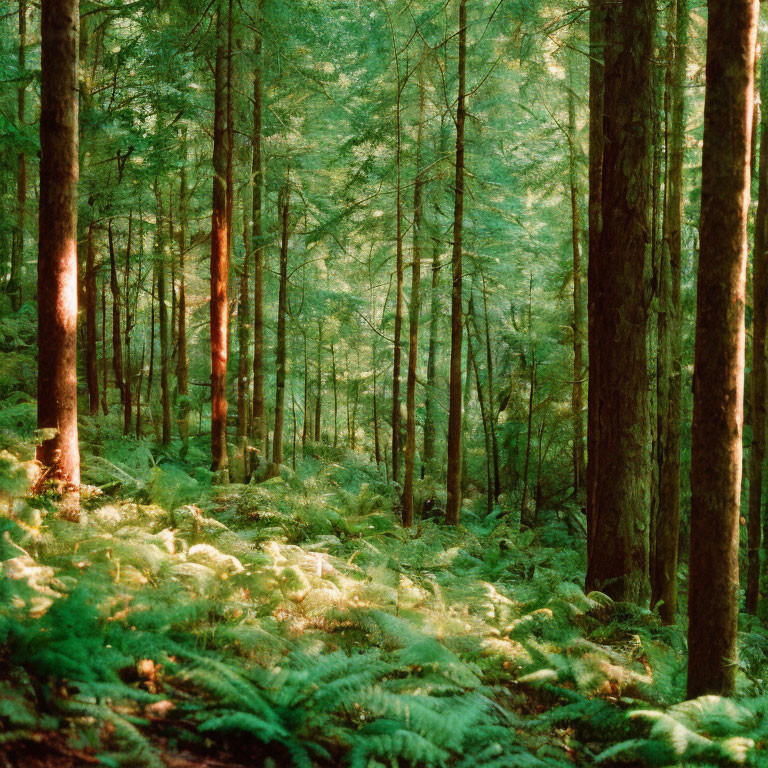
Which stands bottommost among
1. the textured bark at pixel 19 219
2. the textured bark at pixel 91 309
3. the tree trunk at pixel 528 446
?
the tree trunk at pixel 528 446

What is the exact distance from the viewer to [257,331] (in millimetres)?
14070

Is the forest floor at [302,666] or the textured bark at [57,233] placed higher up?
the textured bark at [57,233]

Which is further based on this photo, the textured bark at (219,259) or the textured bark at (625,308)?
the textured bark at (219,259)

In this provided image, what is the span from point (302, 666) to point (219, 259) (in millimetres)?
8988

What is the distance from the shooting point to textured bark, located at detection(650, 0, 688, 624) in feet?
21.6

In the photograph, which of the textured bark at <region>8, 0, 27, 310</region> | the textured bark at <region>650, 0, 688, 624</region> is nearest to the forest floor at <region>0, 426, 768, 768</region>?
the textured bark at <region>650, 0, 688, 624</region>

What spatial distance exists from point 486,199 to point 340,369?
19.4m

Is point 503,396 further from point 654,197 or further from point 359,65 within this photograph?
point 654,197

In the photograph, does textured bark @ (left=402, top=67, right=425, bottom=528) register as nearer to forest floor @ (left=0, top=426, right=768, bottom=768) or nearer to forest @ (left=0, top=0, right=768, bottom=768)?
forest @ (left=0, top=0, right=768, bottom=768)

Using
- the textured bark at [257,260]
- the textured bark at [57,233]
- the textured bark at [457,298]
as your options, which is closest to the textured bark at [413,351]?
the textured bark at [457,298]

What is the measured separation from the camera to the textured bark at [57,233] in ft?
18.8

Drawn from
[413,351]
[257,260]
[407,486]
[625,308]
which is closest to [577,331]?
[413,351]

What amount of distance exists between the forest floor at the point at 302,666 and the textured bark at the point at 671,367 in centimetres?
183

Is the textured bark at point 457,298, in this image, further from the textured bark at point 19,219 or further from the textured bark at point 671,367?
the textured bark at point 19,219
